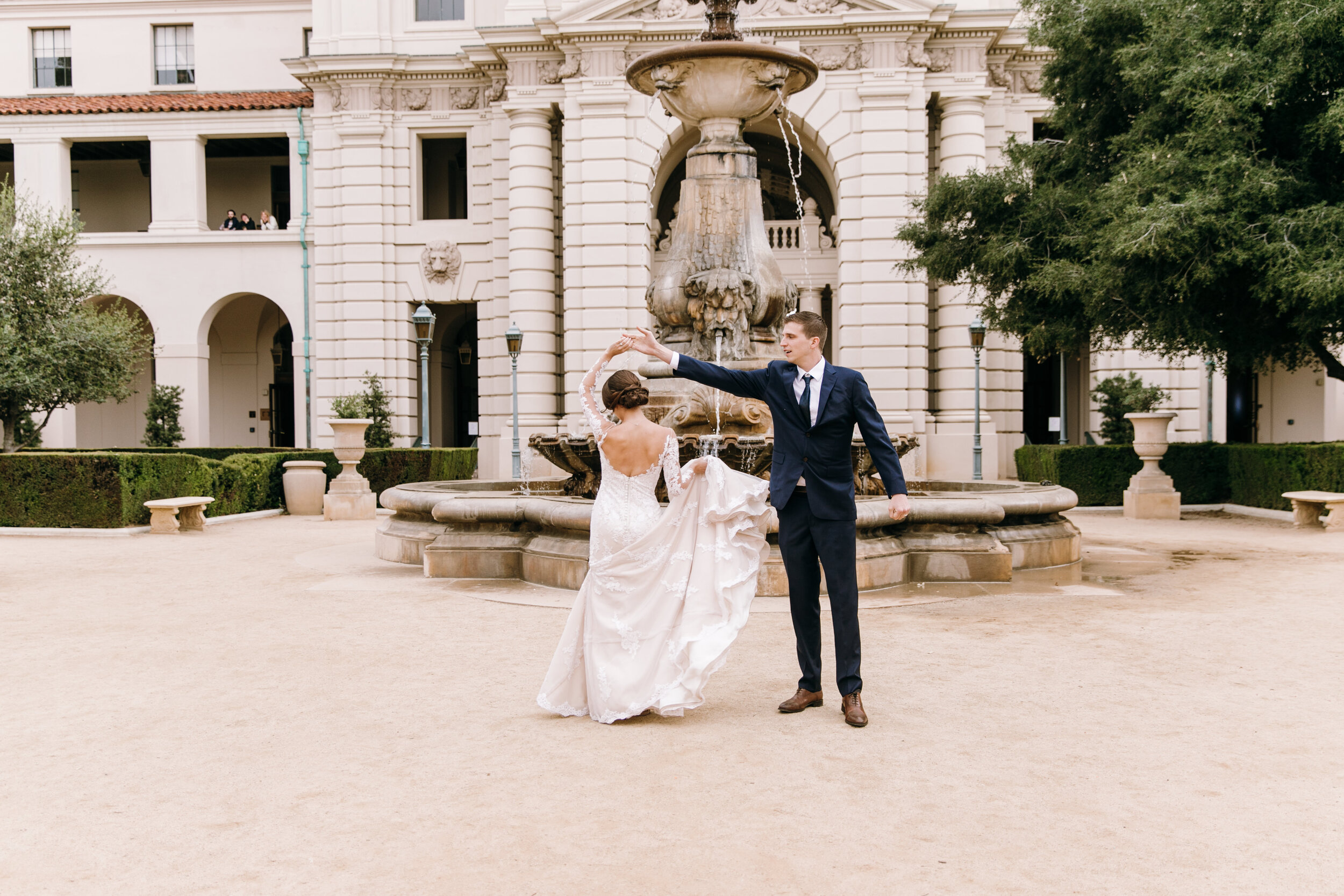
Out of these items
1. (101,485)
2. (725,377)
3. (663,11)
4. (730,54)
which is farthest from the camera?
(663,11)

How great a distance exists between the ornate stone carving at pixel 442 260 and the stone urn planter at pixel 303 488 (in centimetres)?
1081

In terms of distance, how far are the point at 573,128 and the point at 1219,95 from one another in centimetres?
1669

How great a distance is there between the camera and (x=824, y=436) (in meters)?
5.58

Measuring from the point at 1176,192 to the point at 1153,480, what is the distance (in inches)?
248

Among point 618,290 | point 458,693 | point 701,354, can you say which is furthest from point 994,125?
point 458,693

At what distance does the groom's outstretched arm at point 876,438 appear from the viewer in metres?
5.51

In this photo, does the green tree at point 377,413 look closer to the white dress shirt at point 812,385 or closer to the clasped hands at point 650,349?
the clasped hands at point 650,349

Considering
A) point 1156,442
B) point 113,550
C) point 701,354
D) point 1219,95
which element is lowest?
point 113,550

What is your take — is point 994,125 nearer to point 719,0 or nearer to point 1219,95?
point 1219,95

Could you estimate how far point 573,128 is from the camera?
2764 cm

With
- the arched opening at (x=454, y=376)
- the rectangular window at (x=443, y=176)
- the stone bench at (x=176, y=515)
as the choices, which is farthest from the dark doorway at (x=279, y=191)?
the stone bench at (x=176, y=515)

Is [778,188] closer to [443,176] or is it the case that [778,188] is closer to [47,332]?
[443,176]

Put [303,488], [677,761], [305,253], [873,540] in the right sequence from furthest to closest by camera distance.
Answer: [305,253] < [303,488] < [873,540] < [677,761]

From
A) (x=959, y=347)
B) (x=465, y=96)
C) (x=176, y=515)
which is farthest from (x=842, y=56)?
(x=176, y=515)
